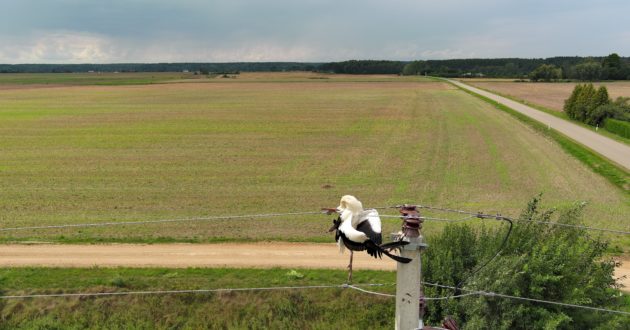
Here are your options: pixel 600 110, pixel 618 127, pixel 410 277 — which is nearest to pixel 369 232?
pixel 410 277

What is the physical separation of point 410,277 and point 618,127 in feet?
183

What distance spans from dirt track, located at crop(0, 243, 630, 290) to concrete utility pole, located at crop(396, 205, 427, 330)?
432 inches

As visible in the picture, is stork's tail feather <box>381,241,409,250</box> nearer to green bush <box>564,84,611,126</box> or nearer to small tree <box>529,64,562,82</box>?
green bush <box>564,84,611,126</box>

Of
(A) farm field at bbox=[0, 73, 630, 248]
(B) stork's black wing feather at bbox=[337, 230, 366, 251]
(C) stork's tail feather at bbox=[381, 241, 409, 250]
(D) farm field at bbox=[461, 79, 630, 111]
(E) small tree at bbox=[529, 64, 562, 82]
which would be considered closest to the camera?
(C) stork's tail feather at bbox=[381, 241, 409, 250]

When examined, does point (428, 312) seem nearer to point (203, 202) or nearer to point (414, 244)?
point (414, 244)

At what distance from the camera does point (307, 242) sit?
1948 centimetres

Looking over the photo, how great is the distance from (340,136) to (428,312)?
37829 mm

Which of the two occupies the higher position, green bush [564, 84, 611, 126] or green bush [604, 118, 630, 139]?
green bush [564, 84, 611, 126]

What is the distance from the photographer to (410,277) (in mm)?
5645

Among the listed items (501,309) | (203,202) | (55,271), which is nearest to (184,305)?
(55,271)

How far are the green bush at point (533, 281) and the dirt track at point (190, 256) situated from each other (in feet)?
17.4

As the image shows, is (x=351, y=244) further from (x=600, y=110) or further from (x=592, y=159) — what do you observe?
(x=600, y=110)

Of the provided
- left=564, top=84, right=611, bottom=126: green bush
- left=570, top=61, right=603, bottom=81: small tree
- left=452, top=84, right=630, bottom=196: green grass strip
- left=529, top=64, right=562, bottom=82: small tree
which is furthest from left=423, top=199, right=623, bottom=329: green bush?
left=529, top=64, right=562, bottom=82: small tree

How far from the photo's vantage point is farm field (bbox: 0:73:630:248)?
22.7 m
